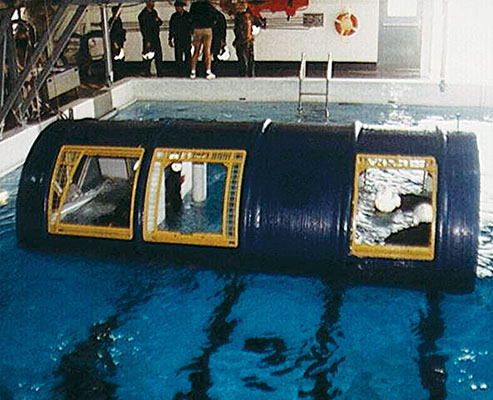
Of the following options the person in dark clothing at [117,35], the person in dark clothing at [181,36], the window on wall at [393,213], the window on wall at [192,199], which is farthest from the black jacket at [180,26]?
the window on wall at [393,213]

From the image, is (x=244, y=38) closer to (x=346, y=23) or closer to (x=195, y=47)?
(x=195, y=47)

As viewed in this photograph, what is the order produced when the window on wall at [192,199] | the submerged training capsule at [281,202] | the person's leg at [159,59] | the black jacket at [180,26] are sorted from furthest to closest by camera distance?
1. the person's leg at [159,59]
2. the black jacket at [180,26]
3. the window on wall at [192,199]
4. the submerged training capsule at [281,202]

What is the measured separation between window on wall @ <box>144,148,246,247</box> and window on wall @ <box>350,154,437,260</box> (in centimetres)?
141

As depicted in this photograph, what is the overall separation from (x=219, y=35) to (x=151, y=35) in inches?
78.1

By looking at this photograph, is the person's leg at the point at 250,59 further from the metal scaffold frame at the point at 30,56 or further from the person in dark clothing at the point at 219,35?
the metal scaffold frame at the point at 30,56

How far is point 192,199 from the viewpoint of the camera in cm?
1012

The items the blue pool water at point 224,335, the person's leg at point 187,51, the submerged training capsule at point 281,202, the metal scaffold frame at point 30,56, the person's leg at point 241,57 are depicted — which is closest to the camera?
the blue pool water at point 224,335

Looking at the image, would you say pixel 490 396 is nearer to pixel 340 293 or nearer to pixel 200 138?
pixel 340 293

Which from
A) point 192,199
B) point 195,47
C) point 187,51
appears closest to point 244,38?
point 195,47

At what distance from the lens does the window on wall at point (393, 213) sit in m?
7.25

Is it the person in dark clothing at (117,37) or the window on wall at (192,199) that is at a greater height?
the person in dark clothing at (117,37)

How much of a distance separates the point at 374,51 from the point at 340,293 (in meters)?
14.1

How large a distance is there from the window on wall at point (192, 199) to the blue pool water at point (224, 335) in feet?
2.07

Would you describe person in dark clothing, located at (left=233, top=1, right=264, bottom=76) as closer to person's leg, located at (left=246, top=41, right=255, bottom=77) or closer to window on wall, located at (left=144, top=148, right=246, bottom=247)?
person's leg, located at (left=246, top=41, right=255, bottom=77)
